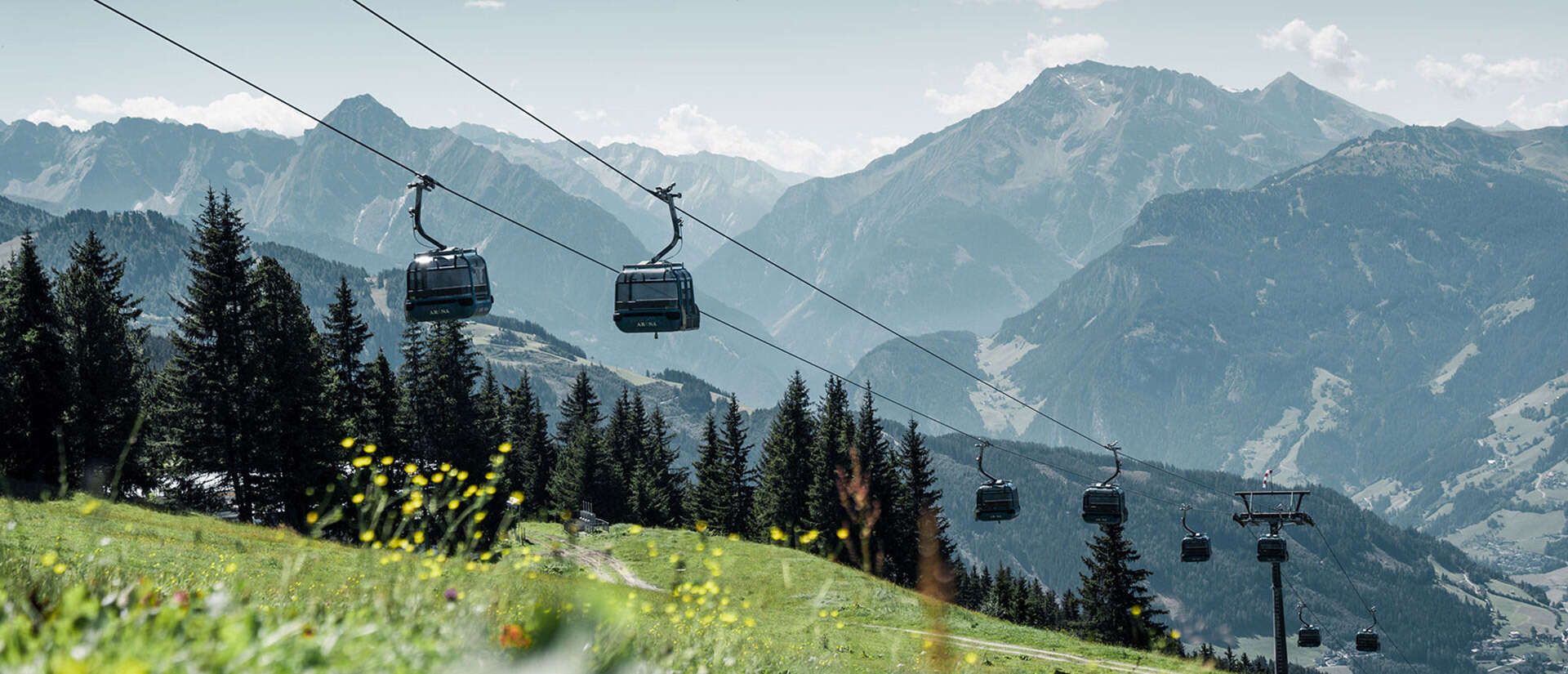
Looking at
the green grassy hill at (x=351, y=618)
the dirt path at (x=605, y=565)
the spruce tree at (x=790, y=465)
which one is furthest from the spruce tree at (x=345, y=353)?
the green grassy hill at (x=351, y=618)

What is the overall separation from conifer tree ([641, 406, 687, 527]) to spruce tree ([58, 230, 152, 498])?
1776 inches

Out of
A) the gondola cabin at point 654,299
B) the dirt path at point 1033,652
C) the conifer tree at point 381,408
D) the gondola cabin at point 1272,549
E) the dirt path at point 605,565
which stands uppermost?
the conifer tree at point 381,408

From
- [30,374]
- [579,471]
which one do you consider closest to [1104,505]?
[30,374]

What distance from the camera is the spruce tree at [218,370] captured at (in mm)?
54906

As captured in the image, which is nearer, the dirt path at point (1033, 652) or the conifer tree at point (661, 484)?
the dirt path at point (1033, 652)

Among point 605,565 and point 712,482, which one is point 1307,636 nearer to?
point 605,565

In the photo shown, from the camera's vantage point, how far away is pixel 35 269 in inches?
2064

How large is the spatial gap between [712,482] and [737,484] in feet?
9.22

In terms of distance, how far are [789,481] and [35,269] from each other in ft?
171

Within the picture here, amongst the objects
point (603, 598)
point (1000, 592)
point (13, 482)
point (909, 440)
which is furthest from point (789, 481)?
point (603, 598)

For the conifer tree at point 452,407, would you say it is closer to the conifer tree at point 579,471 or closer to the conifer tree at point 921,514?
the conifer tree at point 579,471

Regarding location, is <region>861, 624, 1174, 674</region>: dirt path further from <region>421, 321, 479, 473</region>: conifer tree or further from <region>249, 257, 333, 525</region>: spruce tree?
<region>421, 321, 479, 473</region>: conifer tree

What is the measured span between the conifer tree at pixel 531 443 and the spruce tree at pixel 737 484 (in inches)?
640

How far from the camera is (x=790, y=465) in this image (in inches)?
3556
